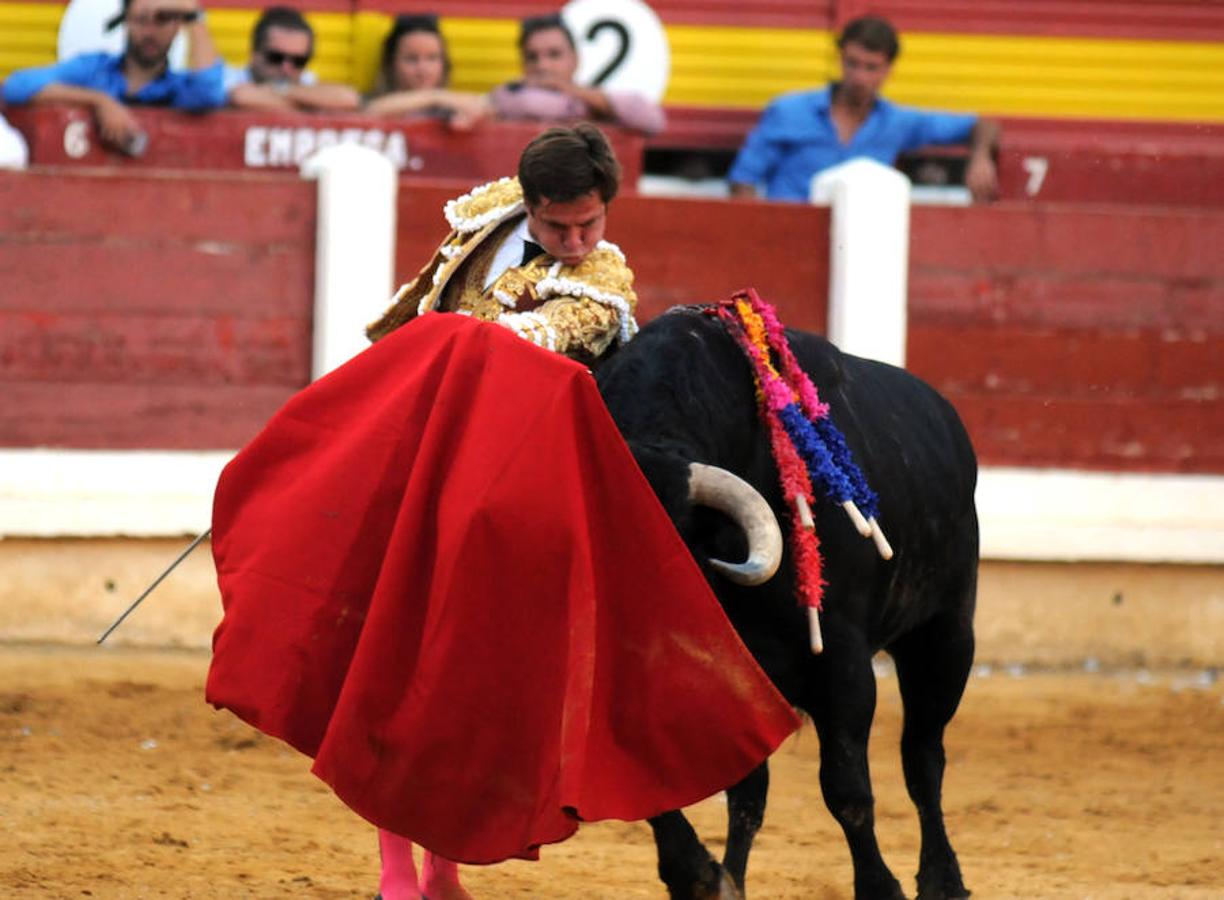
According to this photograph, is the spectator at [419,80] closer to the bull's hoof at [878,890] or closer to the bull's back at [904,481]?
the bull's back at [904,481]

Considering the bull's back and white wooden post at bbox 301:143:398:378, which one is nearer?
the bull's back

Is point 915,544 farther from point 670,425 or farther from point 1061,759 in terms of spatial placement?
point 1061,759

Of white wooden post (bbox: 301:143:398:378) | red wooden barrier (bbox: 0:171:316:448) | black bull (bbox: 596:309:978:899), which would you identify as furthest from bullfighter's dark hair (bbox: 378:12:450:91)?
black bull (bbox: 596:309:978:899)

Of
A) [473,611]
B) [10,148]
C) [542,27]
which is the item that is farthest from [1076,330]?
[473,611]

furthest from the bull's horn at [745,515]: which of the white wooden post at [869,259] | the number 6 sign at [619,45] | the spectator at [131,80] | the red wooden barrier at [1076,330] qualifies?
the number 6 sign at [619,45]

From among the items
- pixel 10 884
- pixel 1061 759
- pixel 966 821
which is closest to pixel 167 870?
pixel 10 884

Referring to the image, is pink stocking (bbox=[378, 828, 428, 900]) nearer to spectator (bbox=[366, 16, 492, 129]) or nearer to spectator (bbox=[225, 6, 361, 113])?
spectator (bbox=[366, 16, 492, 129])

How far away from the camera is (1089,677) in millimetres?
6719

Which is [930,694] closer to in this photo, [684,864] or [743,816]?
[743,816]

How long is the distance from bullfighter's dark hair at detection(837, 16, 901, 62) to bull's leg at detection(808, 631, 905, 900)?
3.89m

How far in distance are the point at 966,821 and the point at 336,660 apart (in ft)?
6.85

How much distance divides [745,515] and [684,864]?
1.94ft

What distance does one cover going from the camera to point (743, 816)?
3.89 meters

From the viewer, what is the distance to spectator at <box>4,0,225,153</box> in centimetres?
668
